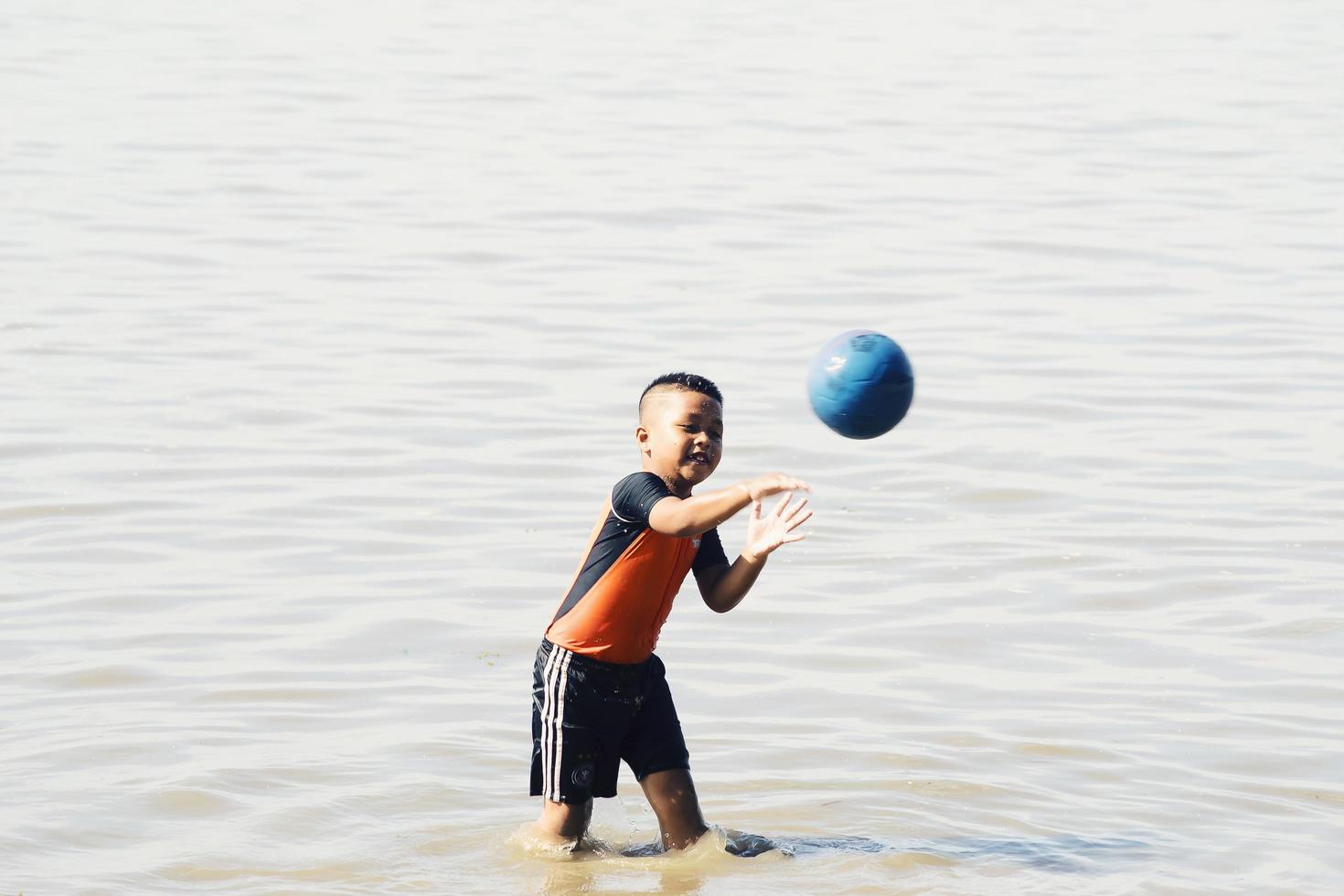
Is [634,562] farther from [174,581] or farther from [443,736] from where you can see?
[174,581]

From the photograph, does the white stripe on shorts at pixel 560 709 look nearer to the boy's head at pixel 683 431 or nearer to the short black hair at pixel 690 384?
the boy's head at pixel 683 431

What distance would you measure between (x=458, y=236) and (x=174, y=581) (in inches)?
320

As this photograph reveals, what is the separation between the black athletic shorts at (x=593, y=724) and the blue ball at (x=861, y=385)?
3.11 feet

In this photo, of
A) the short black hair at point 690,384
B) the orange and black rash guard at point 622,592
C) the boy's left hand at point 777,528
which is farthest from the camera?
the orange and black rash guard at point 622,592

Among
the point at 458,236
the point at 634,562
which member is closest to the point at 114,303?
the point at 458,236

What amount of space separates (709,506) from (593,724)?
3.10ft

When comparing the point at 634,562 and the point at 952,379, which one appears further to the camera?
the point at 952,379

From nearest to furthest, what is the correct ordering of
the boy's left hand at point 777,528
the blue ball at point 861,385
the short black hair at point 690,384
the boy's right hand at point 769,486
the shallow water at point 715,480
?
1. the boy's right hand at point 769,486
2. the boy's left hand at point 777,528
3. the short black hair at point 690,384
4. the blue ball at point 861,385
5. the shallow water at point 715,480

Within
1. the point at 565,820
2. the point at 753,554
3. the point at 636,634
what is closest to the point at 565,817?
the point at 565,820

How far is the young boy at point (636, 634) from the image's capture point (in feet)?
19.9

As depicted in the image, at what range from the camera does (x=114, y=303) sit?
14.1 meters

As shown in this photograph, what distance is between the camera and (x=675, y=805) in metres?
6.35

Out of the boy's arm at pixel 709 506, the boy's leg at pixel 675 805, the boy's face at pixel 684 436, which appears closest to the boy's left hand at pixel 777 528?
the boy's arm at pixel 709 506

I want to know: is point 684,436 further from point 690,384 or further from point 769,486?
point 769,486
